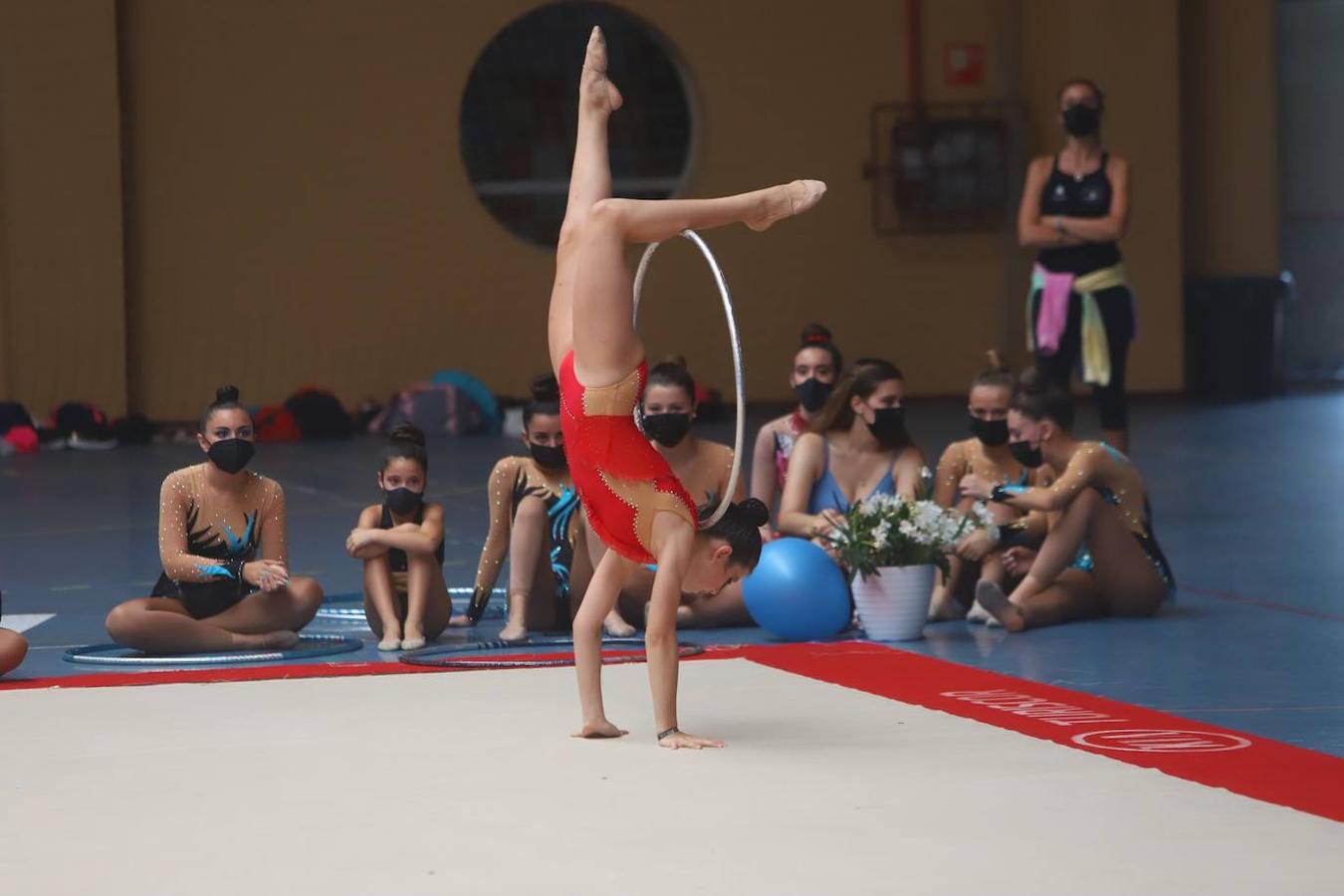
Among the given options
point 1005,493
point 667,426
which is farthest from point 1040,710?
point 667,426

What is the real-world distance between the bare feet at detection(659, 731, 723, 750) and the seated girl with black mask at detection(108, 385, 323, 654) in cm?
190

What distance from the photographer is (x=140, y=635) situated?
5586 millimetres

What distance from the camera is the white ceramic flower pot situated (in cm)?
572

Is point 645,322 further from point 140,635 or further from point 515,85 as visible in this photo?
point 140,635

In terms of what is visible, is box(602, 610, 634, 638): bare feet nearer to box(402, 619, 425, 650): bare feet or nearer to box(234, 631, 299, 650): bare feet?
box(402, 619, 425, 650): bare feet

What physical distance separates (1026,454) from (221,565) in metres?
2.69

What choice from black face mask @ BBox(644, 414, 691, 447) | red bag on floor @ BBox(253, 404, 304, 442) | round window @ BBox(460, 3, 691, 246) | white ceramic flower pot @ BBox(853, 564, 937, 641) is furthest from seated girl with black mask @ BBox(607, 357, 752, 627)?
round window @ BBox(460, 3, 691, 246)

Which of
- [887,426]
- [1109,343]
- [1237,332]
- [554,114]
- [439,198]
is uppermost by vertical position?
[554,114]

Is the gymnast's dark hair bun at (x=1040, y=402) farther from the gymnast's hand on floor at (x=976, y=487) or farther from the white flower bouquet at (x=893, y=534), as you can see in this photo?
the white flower bouquet at (x=893, y=534)

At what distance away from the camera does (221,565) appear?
5609mm

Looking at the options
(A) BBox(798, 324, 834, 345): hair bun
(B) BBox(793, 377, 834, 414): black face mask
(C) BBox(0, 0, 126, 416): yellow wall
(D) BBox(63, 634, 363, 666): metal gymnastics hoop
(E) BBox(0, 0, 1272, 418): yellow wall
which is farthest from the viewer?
(E) BBox(0, 0, 1272, 418): yellow wall

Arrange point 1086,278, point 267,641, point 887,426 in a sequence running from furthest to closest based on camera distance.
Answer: point 1086,278 < point 887,426 < point 267,641

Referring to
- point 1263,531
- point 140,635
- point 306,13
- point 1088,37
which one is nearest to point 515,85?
point 306,13

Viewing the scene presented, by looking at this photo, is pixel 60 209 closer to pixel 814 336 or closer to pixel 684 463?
pixel 814 336
